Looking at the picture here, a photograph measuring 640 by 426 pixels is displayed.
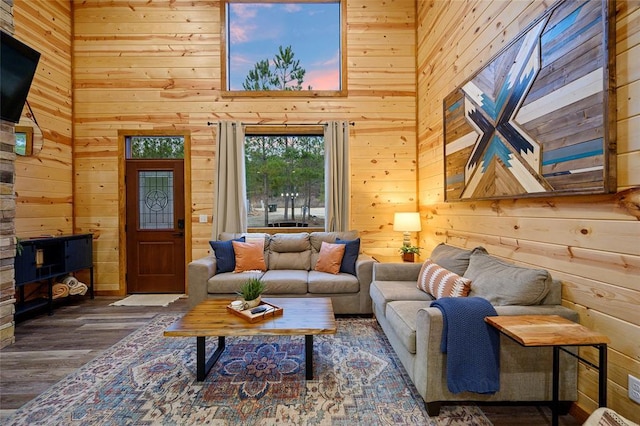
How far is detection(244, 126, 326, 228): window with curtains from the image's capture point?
473 cm

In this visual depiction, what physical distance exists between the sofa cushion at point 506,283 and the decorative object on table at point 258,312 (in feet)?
4.90

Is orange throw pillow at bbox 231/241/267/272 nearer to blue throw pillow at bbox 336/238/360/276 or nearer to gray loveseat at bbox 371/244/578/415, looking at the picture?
blue throw pillow at bbox 336/238/360/276

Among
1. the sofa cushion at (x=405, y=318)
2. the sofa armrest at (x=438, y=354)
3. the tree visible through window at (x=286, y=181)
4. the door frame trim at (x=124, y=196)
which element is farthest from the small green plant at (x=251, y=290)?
the door frame trim at (x=124, y=196)

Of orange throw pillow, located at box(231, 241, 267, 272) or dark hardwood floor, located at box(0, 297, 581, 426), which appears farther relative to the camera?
orange throw pillow, located at box(231, 241, 267, 272)

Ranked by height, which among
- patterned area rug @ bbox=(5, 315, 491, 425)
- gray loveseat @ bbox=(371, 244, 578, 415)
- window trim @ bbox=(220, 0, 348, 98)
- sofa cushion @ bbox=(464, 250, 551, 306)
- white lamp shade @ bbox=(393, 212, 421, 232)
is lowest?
patterned area rug @ bbox=(5, 315, 491, 425)

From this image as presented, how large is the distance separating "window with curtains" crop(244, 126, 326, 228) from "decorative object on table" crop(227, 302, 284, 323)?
7.76 feet

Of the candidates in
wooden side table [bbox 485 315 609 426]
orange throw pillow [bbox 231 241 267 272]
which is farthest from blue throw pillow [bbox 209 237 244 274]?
wooden side table [bbox 485 315 609 426]

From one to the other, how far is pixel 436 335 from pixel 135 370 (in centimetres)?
223

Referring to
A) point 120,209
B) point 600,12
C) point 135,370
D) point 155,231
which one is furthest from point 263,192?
point 600,12

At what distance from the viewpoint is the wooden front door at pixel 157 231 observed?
4.58 metres

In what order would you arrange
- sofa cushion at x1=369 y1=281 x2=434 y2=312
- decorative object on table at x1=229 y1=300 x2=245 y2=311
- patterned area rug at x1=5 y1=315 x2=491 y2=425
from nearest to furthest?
patterned area rug at x1=5 y1=315 x2=491 y2=425 → decorative object on table at x1=229 y1=300 x2=245 y2=311 → sofa cushion at x1=369 y1=281 x2=434 y2=312

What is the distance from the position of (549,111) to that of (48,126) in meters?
5.50

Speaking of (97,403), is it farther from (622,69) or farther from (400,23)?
(400,23)

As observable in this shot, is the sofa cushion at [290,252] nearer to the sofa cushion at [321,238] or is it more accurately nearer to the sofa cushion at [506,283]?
the sofa cushion at [321,238]
